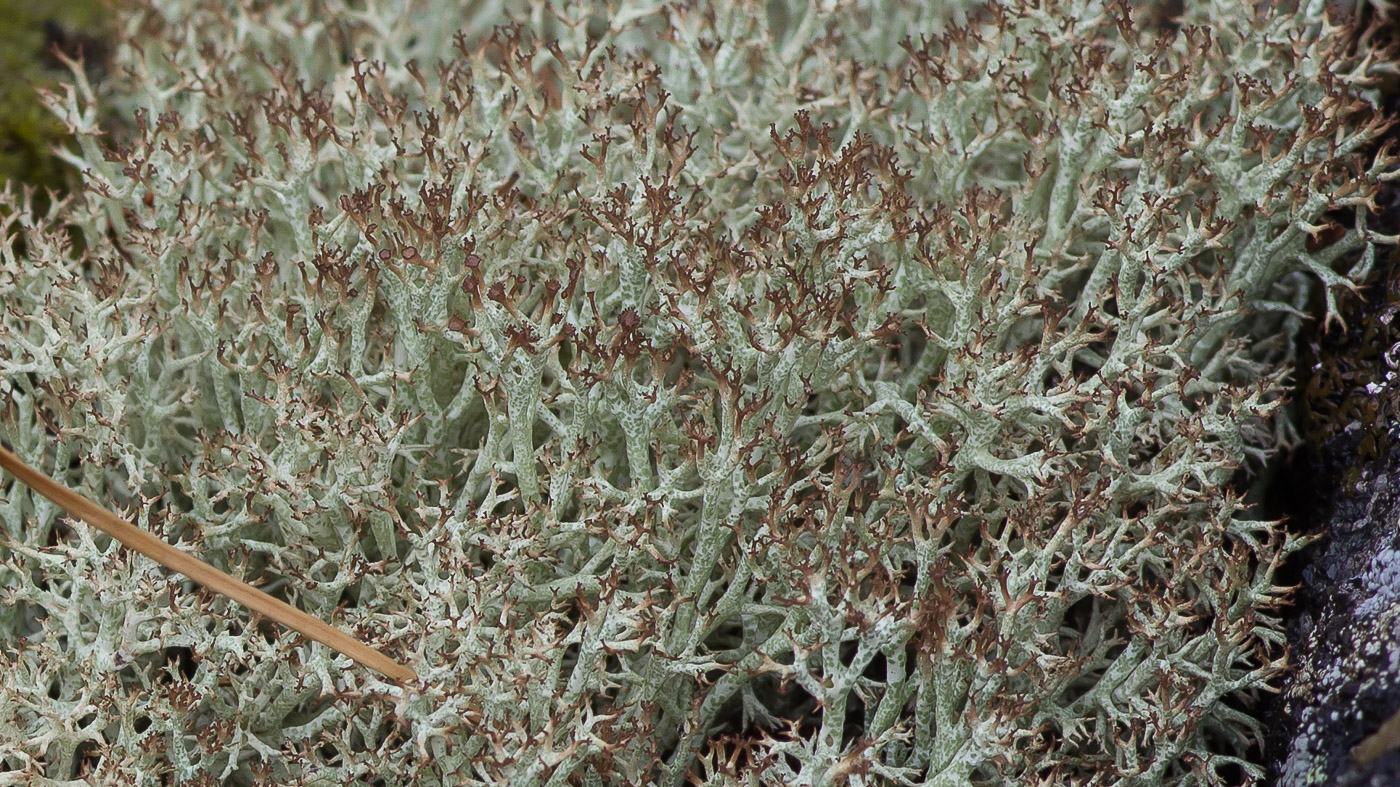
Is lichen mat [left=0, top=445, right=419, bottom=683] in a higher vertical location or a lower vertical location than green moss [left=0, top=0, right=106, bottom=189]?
lower

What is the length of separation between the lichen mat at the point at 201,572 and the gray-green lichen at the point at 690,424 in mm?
41

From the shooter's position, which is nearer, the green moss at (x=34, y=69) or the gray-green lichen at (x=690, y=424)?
the gray-green lichen at (x=690, y=424)

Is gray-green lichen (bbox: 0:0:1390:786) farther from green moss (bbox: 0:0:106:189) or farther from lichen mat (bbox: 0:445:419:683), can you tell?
green moss (bbox: 0:0:106:189)

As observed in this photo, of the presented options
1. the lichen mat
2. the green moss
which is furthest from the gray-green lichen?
the green moss

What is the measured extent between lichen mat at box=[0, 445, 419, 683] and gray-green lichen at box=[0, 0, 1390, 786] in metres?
0.04

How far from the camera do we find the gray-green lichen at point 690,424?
2.06 metres

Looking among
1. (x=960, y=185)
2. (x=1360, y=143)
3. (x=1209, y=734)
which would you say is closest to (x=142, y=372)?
(x=960, y=185)

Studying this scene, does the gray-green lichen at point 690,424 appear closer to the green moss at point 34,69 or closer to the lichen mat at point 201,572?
the lichen mat at point 201,572

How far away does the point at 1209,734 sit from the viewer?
2301mm

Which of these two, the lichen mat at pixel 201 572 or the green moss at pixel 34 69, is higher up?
the green moss at pixel 34 69

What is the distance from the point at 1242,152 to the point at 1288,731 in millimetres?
1104

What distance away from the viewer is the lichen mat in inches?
80.3

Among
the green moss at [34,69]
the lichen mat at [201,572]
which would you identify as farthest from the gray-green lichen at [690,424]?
the green moss at [34,69]

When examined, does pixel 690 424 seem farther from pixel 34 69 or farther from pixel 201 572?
pixel 34 69
